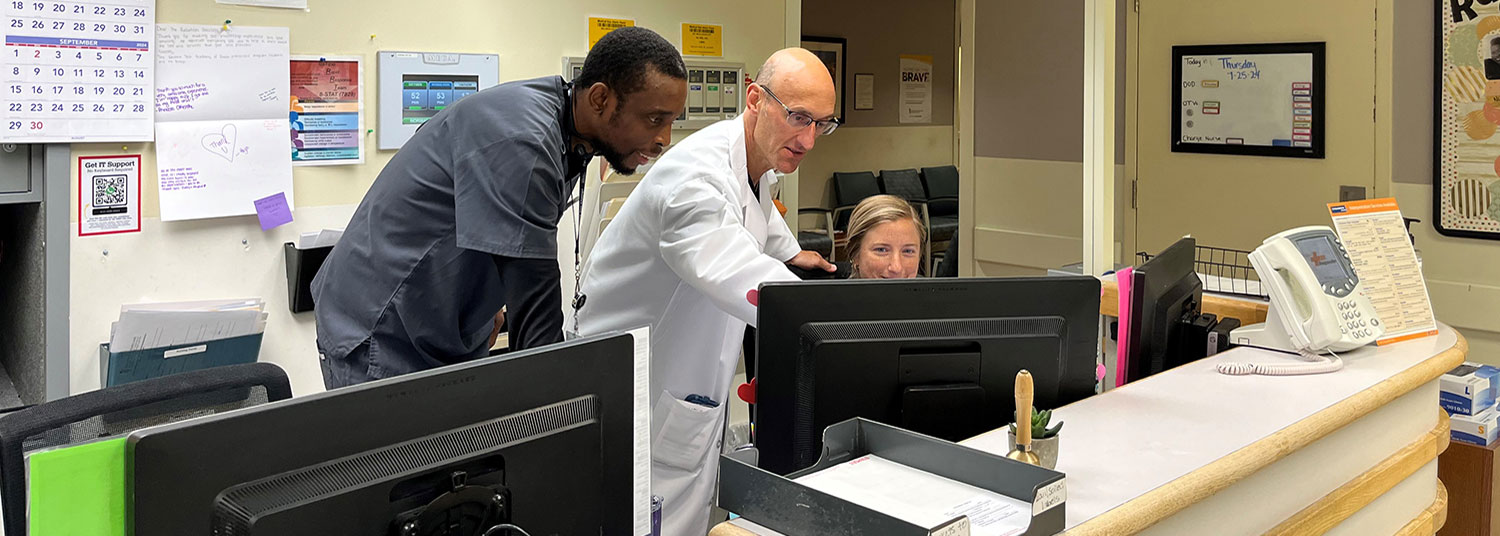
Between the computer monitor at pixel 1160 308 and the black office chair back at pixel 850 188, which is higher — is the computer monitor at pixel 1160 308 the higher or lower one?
the lower one

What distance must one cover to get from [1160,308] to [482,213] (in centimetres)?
128

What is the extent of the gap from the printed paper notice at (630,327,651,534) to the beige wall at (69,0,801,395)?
204cm

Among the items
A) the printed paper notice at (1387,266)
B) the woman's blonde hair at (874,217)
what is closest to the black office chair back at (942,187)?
the woman's blonde hair at (874,217)

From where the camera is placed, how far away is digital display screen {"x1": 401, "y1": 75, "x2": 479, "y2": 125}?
3.17 meters

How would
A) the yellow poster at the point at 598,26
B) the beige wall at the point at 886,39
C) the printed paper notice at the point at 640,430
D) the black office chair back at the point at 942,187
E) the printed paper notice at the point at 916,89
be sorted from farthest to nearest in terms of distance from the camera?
the printed paper notice at the point at 916,89
the black office chair back at the point at 942,187
the beige wall at the point at 886,39
the yellow poster at the point at 598,26
the printed paper notice at the point at 640,430

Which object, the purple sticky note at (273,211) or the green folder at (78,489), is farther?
the purple sticky note at (273,211)

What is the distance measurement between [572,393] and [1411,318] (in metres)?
1.92

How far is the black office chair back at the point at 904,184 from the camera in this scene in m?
8.65

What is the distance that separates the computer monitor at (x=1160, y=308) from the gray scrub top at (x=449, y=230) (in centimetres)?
108

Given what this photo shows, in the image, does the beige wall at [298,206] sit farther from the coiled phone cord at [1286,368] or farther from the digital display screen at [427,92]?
the coiled phone cord at [1286,368]

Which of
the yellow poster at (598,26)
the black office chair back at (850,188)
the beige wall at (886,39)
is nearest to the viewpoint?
the yellow poster at (598,26)

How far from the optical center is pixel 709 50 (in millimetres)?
3873

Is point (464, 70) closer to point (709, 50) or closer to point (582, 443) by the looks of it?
point (709, 50)

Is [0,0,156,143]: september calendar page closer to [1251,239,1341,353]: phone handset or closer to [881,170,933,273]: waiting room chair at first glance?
[1251,239,1341,353]: phone handset
